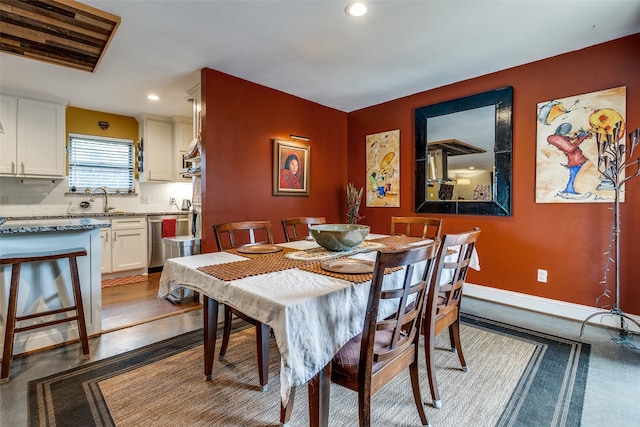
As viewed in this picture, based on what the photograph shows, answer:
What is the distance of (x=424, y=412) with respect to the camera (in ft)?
4.84

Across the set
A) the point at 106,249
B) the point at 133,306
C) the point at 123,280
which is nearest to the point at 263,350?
the point at 133,306

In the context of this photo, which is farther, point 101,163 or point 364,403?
point 101,163

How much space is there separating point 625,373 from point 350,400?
1.75m

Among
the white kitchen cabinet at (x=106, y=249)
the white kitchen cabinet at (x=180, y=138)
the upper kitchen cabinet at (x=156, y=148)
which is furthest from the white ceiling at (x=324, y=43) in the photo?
the white kitchen cabinet at (x=106, y=249)

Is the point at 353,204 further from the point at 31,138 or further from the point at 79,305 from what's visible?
the point at 31,138

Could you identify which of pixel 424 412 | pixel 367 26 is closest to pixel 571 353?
pixel 424 412

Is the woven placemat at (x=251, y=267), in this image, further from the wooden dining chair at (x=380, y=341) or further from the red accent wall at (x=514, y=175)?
the red accent wall at (x=514, y=175)

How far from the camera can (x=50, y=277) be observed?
2.21 m

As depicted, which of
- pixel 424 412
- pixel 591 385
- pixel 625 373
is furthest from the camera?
pixel 625 373

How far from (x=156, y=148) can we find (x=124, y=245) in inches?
61.2

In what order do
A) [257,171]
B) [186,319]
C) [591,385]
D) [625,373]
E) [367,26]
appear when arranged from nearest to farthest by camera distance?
[591,385], [625,373], [367,26], [186,319], [257,171]

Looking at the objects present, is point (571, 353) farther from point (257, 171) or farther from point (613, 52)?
point (257, 171)

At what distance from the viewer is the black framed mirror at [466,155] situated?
3209mm

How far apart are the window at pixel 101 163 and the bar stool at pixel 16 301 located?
9.94 feet
